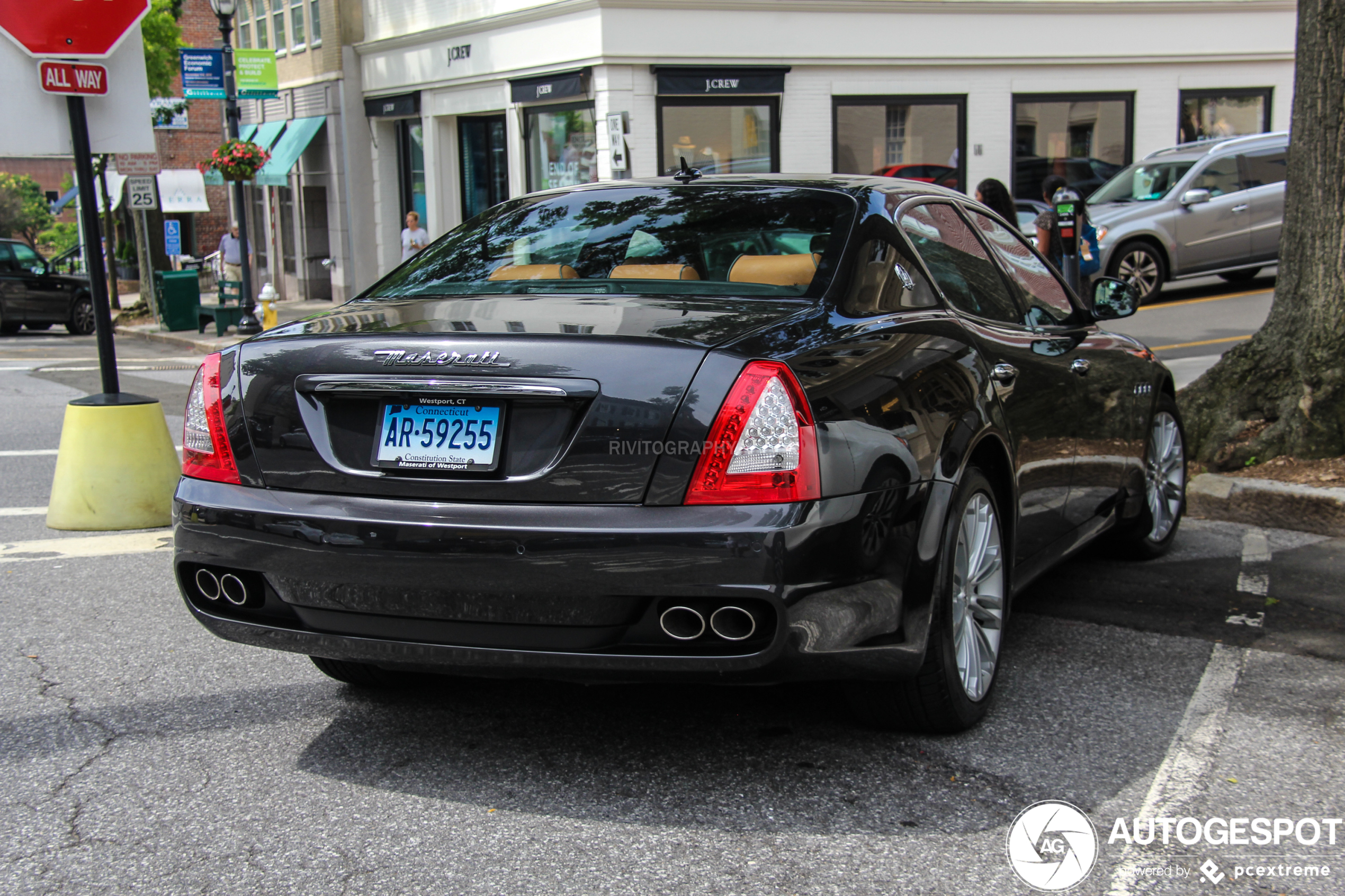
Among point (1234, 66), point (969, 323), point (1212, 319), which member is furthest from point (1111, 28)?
point (969, 323)

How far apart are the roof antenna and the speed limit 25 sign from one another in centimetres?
2174

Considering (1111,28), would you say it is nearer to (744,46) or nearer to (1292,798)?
(744,46)

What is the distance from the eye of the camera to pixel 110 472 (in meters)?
6.68

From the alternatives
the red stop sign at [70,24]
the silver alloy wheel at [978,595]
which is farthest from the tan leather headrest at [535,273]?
the red stop sign at [70,24]

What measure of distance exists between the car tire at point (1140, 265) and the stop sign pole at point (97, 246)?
12.7 m

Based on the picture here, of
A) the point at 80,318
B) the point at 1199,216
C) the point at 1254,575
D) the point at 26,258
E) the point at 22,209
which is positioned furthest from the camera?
the point at 22,209

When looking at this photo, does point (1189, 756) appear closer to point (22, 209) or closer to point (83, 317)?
point (83, 317)

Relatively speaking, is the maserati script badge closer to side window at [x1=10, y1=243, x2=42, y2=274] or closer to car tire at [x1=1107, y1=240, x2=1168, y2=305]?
car tire at [x1=1107, y1=240, x2=1168, y2=305]

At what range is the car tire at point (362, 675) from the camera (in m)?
4.05

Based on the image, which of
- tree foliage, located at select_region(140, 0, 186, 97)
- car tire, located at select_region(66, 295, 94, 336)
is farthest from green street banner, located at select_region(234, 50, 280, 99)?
tree foliage, located at select_region(140, 0, 186, 97)

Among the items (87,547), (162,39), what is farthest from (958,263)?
(162,39)

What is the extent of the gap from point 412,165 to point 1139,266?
1553 cm

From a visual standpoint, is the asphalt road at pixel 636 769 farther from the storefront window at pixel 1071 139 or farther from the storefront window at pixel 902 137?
the storefront window at pixel 1071 139

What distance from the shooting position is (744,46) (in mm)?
21094
